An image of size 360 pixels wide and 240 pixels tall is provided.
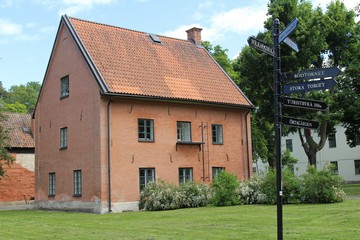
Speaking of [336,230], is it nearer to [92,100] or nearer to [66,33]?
[92,100]

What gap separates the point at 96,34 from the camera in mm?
27266

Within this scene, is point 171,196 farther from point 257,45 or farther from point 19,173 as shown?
point 19,173

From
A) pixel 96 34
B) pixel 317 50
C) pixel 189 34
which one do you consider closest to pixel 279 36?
pixel 96 34

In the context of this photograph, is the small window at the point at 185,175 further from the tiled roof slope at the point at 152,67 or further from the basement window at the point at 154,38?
the basement window at the point at 154,38

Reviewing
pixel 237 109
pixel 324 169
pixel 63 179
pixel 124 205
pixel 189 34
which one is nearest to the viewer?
pixel 324 169

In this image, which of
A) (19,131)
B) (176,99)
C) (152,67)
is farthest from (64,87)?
(19,131)

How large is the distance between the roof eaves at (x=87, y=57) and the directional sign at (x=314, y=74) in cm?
1610

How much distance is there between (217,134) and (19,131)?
19.6 metres

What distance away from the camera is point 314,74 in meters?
8.37

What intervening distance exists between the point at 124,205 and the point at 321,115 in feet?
47.4

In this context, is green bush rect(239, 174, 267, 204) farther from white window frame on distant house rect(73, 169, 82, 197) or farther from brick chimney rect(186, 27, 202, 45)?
brick chimney rect(186, 27, 202, 45)

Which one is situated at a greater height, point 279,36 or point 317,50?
point 317,50

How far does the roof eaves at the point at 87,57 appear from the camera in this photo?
23875mm

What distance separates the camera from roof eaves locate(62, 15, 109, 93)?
2388 cm
